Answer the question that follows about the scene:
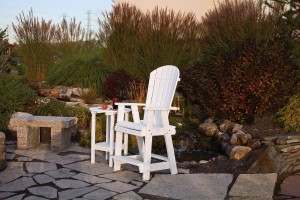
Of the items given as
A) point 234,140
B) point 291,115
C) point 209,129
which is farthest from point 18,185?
point 291,115

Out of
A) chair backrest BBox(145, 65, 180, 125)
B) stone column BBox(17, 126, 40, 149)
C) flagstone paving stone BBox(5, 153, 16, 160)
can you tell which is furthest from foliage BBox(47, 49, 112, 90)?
chair backrest BBox(145, 65, 180, 125)

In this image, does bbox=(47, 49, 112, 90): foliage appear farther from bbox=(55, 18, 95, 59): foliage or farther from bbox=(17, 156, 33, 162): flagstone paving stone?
bbox=(17, 156, 33, 162): flagstone paving stone

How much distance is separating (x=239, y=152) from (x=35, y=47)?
6.26 m

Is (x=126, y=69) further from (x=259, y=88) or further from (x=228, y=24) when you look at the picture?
(x=259, y=88)

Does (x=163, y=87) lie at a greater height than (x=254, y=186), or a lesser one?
greater

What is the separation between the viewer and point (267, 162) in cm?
491

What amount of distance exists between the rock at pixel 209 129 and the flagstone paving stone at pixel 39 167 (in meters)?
2.59

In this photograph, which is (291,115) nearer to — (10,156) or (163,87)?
(163,87)

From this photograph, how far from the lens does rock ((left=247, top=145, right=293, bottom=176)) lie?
191 inches

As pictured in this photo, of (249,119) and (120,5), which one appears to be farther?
(120,5)

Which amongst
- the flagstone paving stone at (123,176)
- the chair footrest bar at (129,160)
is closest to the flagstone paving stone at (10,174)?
the flagstone paving stone at (123,176)

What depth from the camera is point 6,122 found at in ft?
23.1

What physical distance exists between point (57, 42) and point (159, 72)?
6059 millimetres

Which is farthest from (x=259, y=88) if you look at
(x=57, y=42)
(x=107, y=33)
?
(x=57, y=42)
